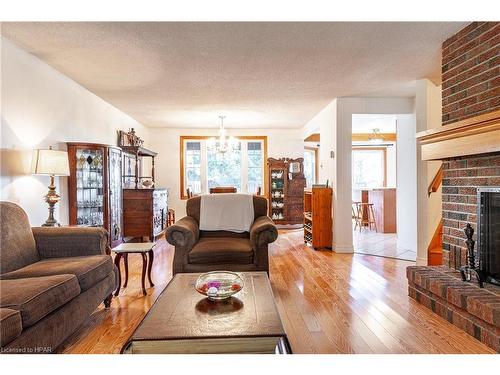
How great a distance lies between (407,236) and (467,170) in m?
2.70

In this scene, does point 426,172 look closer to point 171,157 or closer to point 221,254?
point 221,254

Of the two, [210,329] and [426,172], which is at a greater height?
[426,172]

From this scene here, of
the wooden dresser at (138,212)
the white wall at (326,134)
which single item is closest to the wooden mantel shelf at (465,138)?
the white wall at (326,134)

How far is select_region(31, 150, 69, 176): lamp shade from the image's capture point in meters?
3.10

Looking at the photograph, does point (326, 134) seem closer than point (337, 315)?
No

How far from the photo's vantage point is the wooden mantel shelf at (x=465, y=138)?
2.26 metres

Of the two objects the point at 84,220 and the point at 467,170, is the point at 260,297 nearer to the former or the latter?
the point at 467,170

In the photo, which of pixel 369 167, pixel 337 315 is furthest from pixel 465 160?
pixel 369 167

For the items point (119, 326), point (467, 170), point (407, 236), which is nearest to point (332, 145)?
point (407, 236)

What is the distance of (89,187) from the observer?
436 cm

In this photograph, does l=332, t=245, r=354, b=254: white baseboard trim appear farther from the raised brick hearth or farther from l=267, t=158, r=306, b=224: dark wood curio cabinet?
l=267, t=158, r=306, b=224: dark wood curio cabinet

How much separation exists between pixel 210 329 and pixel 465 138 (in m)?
2.35

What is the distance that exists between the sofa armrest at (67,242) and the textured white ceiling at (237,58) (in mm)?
1693

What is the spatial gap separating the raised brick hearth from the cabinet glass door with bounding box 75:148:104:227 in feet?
12.5
